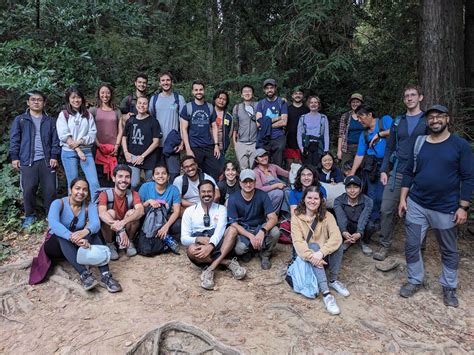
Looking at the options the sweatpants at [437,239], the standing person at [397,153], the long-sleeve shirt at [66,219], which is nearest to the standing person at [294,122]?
the standing person at [397,153]

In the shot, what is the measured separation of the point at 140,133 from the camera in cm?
627

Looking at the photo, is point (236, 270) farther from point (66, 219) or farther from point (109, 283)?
point (66, 219)

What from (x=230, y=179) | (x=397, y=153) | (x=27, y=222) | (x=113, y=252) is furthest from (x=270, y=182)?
(x=27, y=222)

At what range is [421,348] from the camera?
13.8ft

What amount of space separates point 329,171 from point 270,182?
1098 mm

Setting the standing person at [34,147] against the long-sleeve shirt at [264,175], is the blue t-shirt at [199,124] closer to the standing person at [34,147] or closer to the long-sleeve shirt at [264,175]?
the long-sleeve shirt at [264,175]

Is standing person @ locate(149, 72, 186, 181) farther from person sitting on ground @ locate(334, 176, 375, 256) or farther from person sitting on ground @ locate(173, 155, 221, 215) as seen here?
person sitting on ground @ locate(334, 176, 375, 256)

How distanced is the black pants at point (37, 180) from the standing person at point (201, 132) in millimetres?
2235

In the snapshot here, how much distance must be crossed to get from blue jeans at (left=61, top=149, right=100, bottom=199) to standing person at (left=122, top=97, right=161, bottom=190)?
22.2 inches

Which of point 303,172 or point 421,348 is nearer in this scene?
Result: point 421,348

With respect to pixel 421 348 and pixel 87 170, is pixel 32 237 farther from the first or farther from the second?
pixel 421 348

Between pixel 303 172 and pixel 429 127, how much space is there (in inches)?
73.0

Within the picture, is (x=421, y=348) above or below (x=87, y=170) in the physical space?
A: below

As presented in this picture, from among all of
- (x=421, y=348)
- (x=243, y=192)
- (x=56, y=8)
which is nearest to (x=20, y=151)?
(x=243, y=192)
